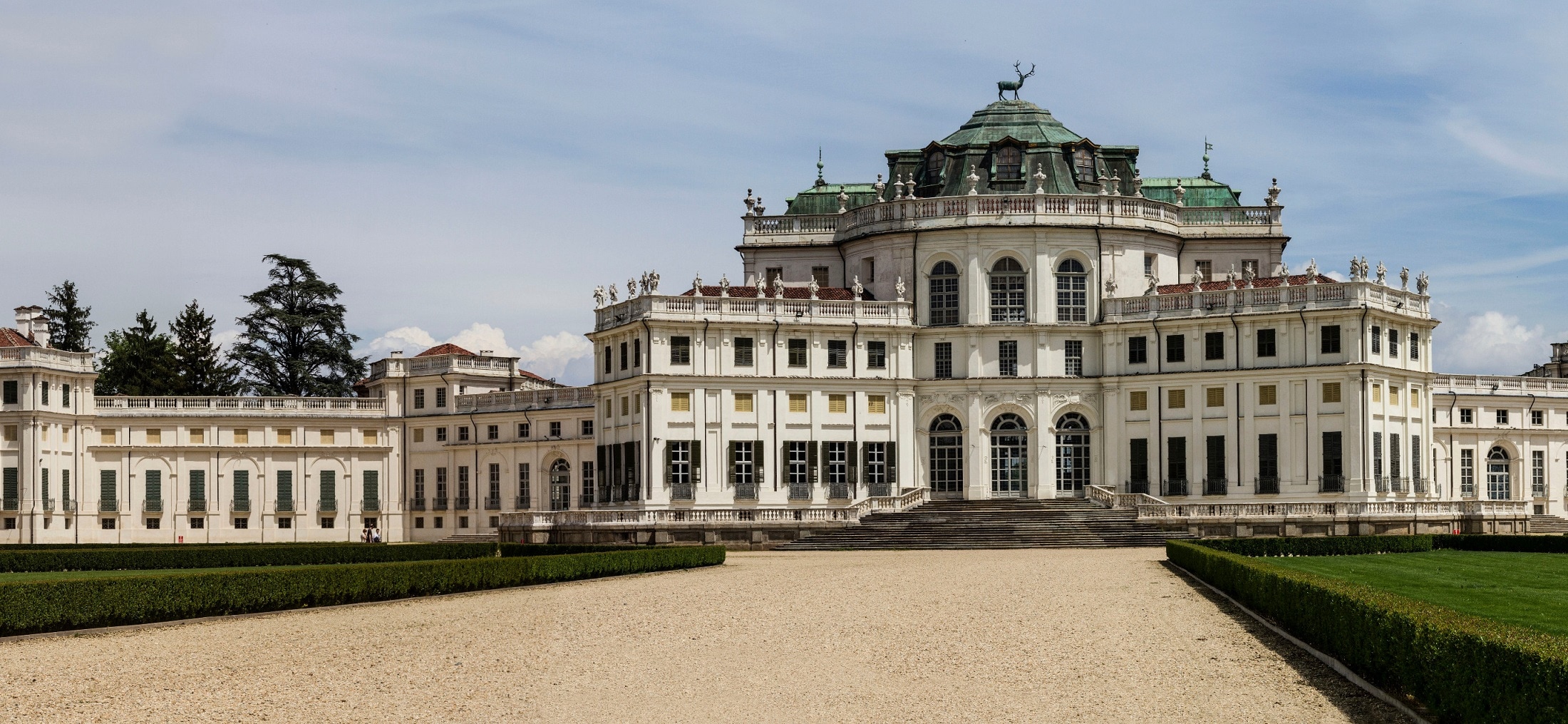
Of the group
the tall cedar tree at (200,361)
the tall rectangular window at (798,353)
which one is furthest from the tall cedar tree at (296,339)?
the tall rectangular window at (798,353)

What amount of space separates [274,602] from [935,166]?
43801mm

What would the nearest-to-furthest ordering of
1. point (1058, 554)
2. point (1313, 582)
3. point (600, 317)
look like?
point (1313, 582), point (1058, 554), point (600, 317)

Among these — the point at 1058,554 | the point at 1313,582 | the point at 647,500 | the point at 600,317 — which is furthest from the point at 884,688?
the point at 600,317

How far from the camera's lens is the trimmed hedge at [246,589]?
2884cm

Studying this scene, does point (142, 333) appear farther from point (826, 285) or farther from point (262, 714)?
point (262, 714)

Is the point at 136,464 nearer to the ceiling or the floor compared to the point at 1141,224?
nearer to the floor

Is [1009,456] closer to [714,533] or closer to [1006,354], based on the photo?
[1006,354]

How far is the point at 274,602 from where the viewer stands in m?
32.5

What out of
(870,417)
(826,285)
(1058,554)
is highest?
(826,285)

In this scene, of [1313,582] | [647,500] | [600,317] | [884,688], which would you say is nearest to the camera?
[884,688]

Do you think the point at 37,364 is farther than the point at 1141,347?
Yes

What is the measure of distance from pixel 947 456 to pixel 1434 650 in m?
50.9

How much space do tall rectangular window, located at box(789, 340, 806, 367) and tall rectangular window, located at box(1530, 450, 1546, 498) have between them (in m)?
36.6

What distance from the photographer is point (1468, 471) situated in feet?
262
